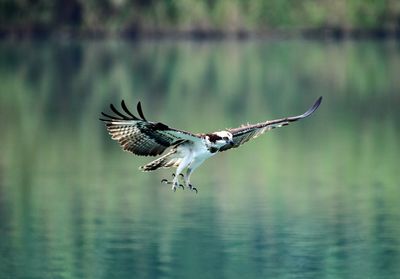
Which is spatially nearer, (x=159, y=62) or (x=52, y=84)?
(x=52, y=84)

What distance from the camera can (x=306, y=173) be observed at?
33.3 metres

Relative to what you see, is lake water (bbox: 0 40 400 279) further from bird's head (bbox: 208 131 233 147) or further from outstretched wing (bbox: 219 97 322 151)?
bird's head (bbox: 208 131 233 147)

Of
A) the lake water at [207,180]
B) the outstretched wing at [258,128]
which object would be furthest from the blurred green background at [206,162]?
the outstretched wing at [258,128]

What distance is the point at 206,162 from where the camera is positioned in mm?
34875

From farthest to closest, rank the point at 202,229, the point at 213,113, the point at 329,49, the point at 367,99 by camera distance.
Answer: the point at 329,49 < the point at 367,99 < the point at 213,113 < the point at 202,229

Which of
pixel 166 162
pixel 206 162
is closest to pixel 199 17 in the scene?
pixel 206 162

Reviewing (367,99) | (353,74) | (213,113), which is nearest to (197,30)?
(353,74)

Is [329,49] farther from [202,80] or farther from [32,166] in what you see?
[32,166]

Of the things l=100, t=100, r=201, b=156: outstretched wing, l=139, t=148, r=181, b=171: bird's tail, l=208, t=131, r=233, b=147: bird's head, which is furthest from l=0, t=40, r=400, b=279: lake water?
l=208, t=131, r=233, b=147: bird's head

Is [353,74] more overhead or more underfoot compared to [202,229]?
more overhead

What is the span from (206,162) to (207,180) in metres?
2.68

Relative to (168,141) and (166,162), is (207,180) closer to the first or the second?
(168,141)

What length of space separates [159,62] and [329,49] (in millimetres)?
12085

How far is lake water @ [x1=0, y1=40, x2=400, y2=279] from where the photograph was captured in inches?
920
